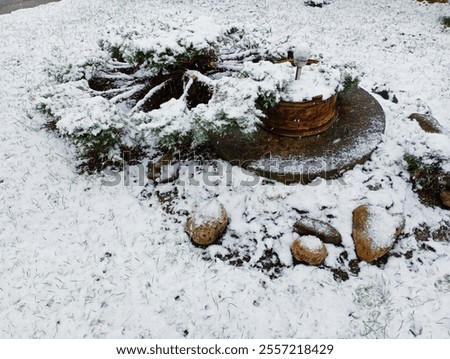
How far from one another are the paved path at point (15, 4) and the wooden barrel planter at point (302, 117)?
13.5 metres

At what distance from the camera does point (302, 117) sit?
434cm

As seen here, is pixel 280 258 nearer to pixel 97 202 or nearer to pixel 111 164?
pixel 97 202

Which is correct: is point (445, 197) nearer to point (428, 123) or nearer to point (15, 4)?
point (428, 123)

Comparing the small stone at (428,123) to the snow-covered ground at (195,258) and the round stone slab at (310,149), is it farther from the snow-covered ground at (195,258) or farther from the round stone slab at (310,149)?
the round stone slab at (310,149)

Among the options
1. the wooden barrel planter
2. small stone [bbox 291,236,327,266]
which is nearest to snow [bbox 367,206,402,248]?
small stone [bbox 291,236,327,266]

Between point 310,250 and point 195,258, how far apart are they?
123cm

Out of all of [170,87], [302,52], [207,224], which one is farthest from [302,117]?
[170,87]

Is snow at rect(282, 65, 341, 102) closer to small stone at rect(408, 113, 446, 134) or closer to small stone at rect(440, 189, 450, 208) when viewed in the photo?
small stone at rect(408, 113, 446, 134)

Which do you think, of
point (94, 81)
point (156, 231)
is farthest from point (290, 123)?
point (94, 81)

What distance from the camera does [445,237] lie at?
3.69 metres

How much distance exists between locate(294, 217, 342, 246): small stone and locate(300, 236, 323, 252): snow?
0.10 m

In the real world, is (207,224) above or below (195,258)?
above

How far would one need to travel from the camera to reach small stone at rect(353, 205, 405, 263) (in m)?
3.47
